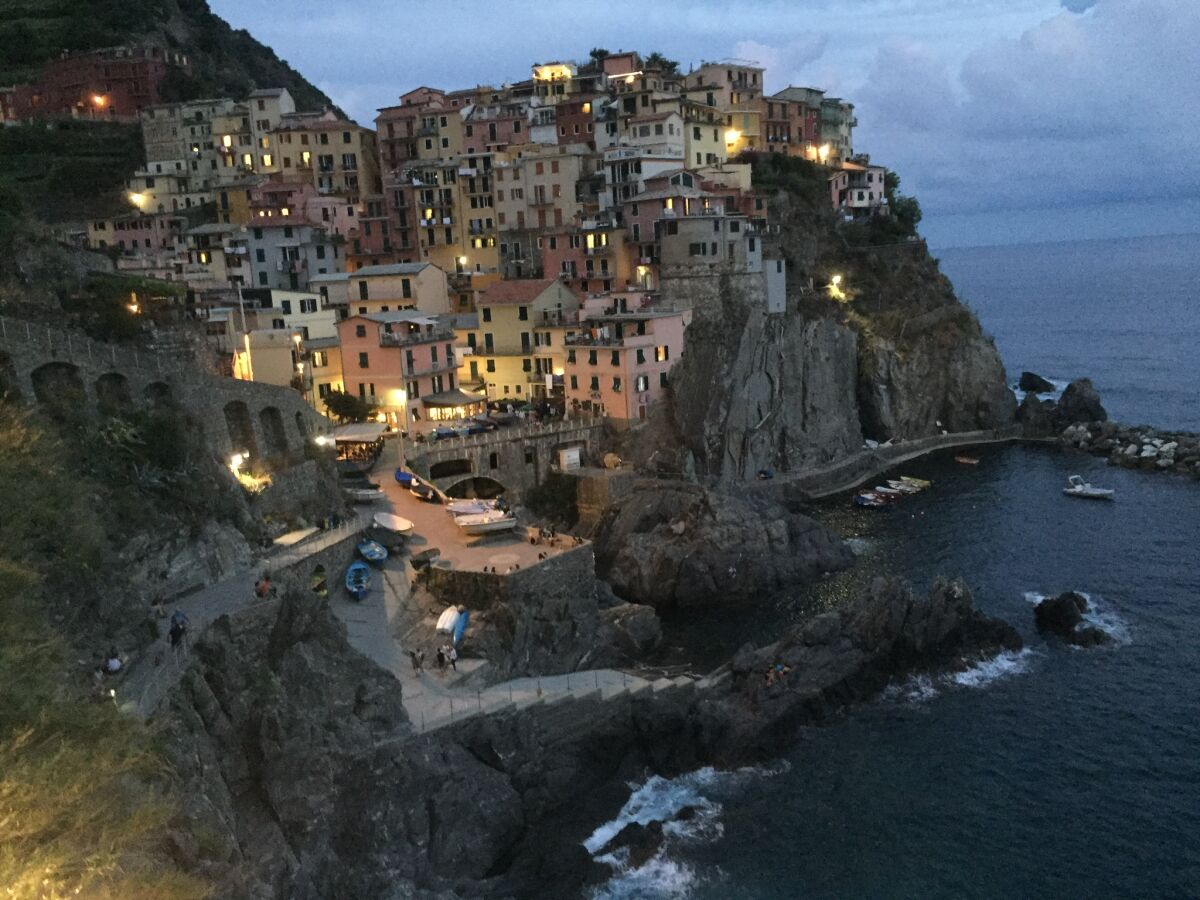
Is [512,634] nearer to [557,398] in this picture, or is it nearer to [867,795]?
[867,795]

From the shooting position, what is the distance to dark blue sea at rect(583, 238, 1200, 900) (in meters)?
27.5

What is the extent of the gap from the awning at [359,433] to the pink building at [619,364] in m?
15.0

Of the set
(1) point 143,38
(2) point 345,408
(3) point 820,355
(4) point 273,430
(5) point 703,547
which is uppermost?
(1) point 143,38

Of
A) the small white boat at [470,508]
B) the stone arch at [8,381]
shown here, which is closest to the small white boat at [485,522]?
the small white boat at [470,508]

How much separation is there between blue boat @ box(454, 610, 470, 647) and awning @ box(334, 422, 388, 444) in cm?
1710

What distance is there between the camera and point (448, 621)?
3456cm

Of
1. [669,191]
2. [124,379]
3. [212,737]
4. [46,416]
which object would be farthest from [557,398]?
[212,737]

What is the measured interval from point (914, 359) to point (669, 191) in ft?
88.0

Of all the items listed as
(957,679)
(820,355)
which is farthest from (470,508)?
(820,355)

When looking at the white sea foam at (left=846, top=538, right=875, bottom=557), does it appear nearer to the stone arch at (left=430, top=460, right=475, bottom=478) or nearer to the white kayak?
the stone arch at (left=430, top=460, right=475, bottom=478)

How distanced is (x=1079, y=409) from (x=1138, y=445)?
9218 millimetres

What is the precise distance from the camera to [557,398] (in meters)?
63.7

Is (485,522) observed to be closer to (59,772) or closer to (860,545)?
(860,545)

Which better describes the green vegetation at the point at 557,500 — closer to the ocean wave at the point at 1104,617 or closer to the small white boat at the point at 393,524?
the small white boat at the point at 393,524
